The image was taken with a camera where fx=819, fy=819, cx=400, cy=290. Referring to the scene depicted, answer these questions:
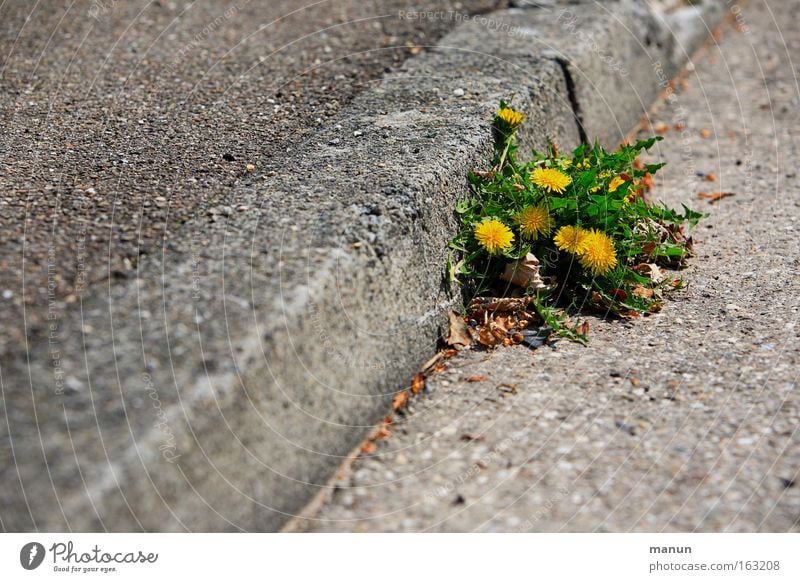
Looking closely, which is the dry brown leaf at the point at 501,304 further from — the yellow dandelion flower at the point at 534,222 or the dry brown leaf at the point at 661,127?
the dry brown leaf at the point at 661,127

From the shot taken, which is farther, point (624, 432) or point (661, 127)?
point (661, 127)

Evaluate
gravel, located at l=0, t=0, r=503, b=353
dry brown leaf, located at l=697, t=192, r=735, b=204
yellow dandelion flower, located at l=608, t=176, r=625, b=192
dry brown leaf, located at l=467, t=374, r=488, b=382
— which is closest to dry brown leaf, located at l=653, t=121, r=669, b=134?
dry brown leaf, located at l=697, t=192, r=735, b=204

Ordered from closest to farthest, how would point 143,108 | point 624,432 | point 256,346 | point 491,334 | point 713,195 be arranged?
point 256,346
point 624,432
point 491,334
point 143,108
point 713,195

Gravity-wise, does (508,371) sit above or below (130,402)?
below

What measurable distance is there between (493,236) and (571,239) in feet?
0.83

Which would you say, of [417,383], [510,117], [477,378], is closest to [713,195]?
[510,117]

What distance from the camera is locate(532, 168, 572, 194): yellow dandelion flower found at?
2.53m

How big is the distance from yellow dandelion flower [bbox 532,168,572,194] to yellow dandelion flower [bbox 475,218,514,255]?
213mm

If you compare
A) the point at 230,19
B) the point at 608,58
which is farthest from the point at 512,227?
the point at 230,19

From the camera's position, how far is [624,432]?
203cm

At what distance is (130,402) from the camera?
1.65m

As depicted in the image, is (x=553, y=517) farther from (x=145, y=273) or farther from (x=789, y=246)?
(x=789, y=246)

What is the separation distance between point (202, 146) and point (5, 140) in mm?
666

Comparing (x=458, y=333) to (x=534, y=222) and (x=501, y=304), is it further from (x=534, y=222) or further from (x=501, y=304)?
(x=534, y=222)
